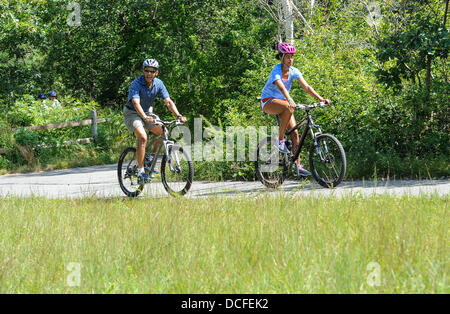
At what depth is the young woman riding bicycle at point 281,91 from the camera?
8.75m

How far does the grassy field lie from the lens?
4.15 m

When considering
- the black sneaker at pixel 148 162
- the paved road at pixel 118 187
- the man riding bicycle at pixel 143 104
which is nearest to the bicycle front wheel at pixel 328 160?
the paved road at pixel 118 187

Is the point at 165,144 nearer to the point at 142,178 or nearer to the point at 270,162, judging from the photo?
the point at 142,178

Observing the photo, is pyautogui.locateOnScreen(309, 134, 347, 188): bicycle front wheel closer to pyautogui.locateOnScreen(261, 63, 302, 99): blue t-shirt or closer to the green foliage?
pyautogui.locateOnScreen(261, 63, 302, 99): blue t-shirt

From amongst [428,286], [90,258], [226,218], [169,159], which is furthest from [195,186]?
[428,286]

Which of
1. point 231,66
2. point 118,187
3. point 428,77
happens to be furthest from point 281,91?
point 231,66

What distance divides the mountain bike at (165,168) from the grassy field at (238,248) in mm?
1319

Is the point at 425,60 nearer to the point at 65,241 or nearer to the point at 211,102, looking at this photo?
the point at 65,241

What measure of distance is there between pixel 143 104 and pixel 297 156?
2.43 m

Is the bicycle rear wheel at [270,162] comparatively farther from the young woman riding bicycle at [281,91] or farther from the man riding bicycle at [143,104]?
the man riding bicycle at [143,104]

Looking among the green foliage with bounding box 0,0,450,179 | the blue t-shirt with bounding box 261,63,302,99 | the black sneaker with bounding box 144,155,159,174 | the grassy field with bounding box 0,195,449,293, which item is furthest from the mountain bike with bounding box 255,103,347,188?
the grassy field with bounding box 0,195,449,293

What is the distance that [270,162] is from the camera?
30.3ft

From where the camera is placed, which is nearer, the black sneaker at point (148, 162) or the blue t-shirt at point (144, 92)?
the blue t-shirt at point (144, 92)
